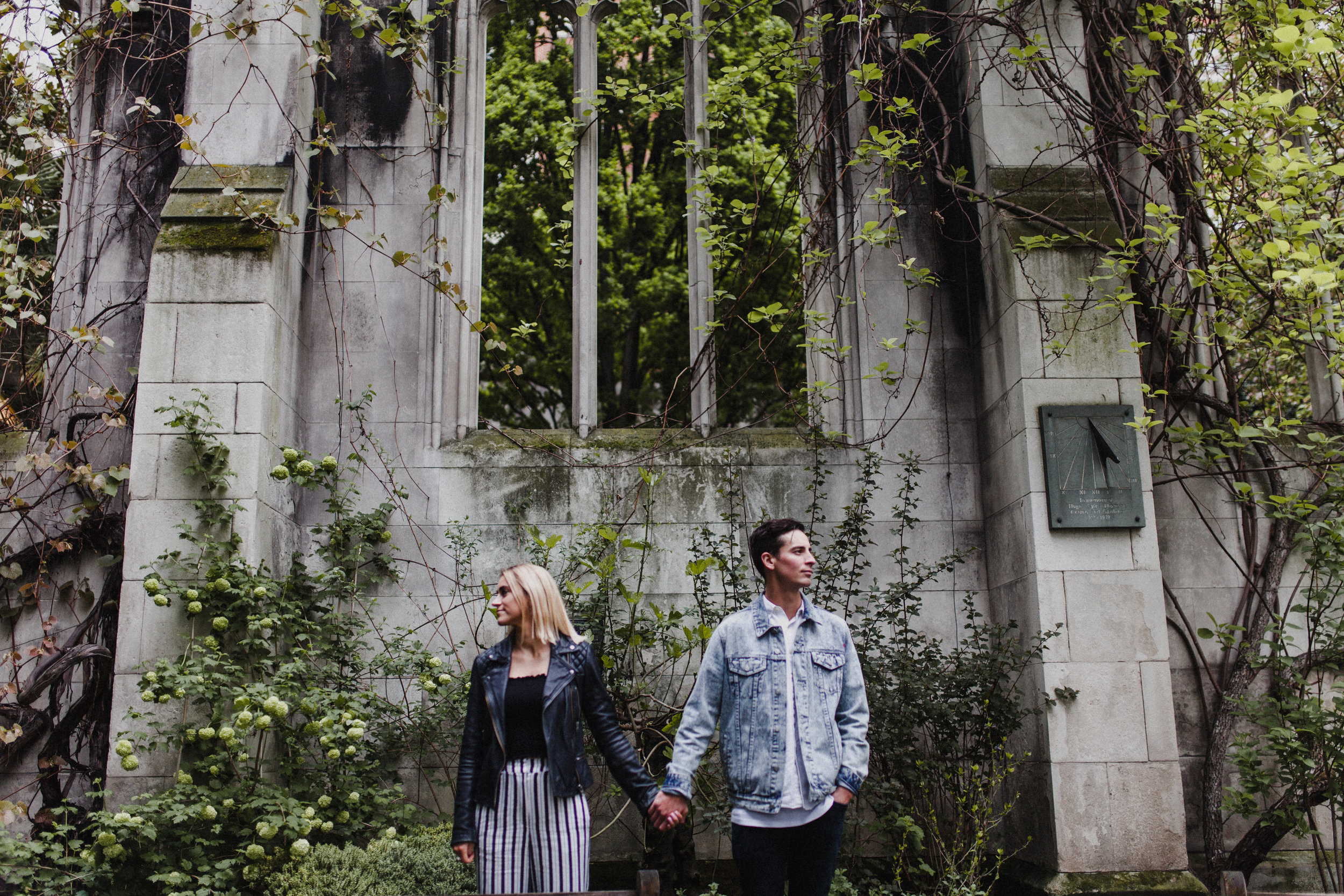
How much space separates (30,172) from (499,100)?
5289 millimetres

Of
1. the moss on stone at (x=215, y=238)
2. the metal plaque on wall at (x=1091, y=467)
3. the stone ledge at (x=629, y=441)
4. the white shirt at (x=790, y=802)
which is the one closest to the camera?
the white shirt at (x=790, y=802)

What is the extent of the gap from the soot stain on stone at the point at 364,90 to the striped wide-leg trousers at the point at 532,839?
13.6ft

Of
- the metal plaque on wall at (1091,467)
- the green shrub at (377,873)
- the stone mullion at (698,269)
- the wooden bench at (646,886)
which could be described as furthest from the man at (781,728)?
the stone mullion at (698,269)

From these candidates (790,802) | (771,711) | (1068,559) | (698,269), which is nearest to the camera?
(790,802)

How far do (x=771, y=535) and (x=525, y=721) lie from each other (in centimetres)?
102

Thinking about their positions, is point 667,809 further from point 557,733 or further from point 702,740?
point 557,733

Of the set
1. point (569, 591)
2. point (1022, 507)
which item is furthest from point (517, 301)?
point (1022, 507)

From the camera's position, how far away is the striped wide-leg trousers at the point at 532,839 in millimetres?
3283

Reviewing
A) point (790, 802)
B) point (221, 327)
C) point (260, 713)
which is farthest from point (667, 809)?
point (221, 327)

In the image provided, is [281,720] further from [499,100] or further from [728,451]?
[499,100]

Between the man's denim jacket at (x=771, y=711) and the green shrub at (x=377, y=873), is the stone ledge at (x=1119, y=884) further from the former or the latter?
the green shrub at (x=377, y=873)

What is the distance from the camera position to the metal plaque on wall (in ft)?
16.2

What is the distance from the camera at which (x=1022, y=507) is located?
16.7 feet

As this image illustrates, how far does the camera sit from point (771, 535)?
338cm
